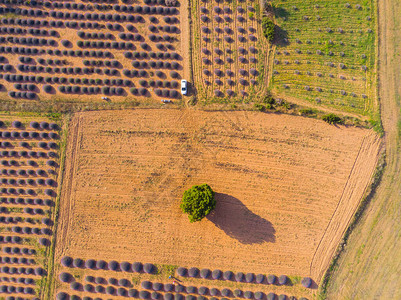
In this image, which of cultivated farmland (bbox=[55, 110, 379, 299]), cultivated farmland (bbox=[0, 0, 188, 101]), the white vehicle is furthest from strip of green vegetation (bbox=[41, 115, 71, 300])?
the white vehicle

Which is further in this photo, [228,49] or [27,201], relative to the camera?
[228,49]

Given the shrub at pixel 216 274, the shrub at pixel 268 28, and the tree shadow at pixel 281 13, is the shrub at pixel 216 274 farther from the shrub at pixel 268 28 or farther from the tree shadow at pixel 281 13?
the tree shadow at pixel 281 13

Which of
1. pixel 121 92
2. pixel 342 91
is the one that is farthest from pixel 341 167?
pixel 121 92

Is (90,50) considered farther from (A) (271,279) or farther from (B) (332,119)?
(A) (271,279)

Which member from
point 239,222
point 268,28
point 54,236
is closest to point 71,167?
point 54,236

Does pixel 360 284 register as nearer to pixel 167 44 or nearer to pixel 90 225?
pixel 90 225

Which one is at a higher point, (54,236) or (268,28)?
(268,28)
